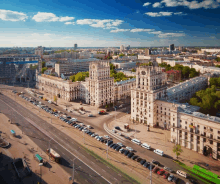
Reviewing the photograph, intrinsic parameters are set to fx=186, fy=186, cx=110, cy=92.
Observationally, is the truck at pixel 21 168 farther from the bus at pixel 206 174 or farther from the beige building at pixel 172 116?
the beige building at pixel 172 116

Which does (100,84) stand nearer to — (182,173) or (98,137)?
(98,137)

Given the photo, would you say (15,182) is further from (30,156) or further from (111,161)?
(111,161)

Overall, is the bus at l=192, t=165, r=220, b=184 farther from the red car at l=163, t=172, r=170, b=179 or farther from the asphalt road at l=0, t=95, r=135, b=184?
the asphalt road at l=0, t=95, r=135, b=184

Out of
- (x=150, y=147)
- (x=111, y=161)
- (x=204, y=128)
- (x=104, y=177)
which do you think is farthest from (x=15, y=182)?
(x=204, y=128)

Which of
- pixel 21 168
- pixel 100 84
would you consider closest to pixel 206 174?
pixel 21 168

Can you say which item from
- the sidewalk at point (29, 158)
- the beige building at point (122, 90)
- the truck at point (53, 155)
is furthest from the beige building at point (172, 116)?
the sidewalk at point (29, 158)

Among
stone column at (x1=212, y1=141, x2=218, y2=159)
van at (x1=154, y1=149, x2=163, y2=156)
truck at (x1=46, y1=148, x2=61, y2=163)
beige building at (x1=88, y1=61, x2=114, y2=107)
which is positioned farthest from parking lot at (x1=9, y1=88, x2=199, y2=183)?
beige building at (x1=88, y1=61, x2=114, y2=107)
